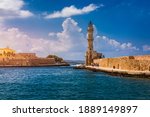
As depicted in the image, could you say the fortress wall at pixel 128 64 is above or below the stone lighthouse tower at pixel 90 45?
below

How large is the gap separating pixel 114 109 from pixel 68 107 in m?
1.12

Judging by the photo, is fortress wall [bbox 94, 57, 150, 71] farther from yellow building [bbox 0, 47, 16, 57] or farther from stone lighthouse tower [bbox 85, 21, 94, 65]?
yellow building [bbox 0, 47, 16, 57]

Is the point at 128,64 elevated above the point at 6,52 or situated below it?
below

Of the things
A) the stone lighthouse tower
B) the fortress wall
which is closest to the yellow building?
the stone lighthouse tower

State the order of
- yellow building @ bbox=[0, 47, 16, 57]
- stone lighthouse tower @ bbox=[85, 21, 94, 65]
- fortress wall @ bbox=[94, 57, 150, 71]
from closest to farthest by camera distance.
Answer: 1. fortress wall @ bbox=[94, 57, 150, 71]
2. stone lighthouse tower @ bbox=[85, 21, 94, 65]
3. yellow building @ bbox=[0, 47, 16, 57]

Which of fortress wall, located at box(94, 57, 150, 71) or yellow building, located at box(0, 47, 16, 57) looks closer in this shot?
fortress wall, located at box(94, 57, 150, 71)

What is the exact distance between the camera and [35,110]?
369 inches

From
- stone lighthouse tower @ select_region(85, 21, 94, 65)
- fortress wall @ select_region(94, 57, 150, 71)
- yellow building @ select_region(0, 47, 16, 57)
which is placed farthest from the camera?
yellow building @ select_region(0, 47, 16, 57)

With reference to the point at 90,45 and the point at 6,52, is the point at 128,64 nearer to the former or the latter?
the point at 90,45

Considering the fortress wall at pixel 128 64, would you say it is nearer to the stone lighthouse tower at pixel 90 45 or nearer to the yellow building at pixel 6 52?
the stone lighthouse tower at pixel 90 45

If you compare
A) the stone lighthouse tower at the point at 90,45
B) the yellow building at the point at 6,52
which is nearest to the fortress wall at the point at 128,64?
the stone lighthouse tower at the point at 90,45

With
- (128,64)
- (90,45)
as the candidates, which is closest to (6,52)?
(90,45)

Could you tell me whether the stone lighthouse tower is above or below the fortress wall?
above

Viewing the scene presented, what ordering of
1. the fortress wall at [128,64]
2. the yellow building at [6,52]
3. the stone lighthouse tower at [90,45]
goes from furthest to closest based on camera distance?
1. the yellow building at [6,52]
2. the stone lighthouse tower at [90,45]
3. the fortress wall at [128,64]
